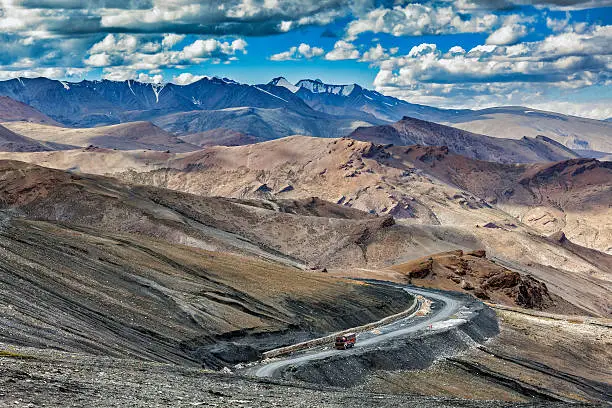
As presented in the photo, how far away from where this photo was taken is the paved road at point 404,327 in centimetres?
5267

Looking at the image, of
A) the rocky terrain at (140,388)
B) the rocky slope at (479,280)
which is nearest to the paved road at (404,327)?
the rocky slope at (479,280)

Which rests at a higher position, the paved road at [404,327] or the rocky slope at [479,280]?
the paved road at [404,327]

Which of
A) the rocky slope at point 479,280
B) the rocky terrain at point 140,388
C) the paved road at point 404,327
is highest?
the rocky terrain at point 140,388

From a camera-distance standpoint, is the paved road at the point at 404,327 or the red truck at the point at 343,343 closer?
the paved road at the point at 404,327

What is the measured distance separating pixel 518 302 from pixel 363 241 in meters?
59.1

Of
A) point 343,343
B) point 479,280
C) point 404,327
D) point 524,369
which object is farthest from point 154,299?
point 479,280

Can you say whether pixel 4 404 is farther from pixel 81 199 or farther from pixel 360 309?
pixel 81 199

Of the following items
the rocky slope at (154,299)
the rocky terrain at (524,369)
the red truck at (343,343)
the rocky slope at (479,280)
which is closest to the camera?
the rocky slope at (154,299)

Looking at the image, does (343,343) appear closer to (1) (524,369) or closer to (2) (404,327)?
(1) (524,369)

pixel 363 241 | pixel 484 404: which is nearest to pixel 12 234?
pixel 484 404

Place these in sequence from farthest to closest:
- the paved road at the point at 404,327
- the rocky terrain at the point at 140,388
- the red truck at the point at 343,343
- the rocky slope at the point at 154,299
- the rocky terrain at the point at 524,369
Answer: the red truck at the point at 343,343 < the rocky terrain at the point at 524,369 < the paved road at the point at 404,327 < the rocky slope at the point at 154,299 < the rocky terrain at the point at 140,388

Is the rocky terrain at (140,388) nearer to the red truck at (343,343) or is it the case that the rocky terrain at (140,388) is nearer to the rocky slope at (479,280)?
the red truck at (343,343)

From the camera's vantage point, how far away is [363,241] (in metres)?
181

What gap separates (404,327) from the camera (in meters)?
78.5
